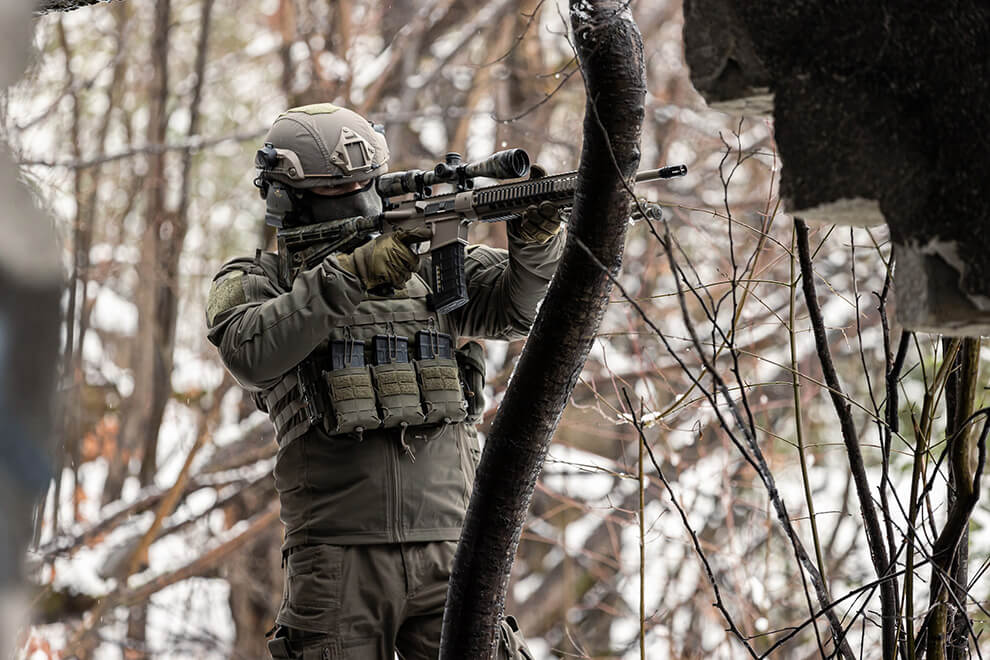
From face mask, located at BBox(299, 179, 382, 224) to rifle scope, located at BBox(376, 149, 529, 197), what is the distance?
0.05 metres

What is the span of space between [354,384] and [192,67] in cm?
671

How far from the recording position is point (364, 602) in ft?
7.83

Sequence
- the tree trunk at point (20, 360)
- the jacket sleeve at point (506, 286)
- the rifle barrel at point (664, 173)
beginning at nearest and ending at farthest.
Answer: the tree trunk at point (20, 360) → the rifle barrel at point (664, 173) → the jacket sleeve at point (506, 286)

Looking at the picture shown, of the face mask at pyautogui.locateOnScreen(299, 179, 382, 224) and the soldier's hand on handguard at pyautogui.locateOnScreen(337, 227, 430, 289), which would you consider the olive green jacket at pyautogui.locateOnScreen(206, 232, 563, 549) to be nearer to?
the soldier's hand on handguard at pyautogui.locateOnScreen(337, 227, 430, 289)

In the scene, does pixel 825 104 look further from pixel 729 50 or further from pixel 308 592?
pixel 308 592

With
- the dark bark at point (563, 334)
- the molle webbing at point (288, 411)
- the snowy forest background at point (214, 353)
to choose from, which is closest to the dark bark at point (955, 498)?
the dark bark at point (563, 334)

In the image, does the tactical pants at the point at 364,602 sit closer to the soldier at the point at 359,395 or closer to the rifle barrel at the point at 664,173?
the soldier at the point at 359,395

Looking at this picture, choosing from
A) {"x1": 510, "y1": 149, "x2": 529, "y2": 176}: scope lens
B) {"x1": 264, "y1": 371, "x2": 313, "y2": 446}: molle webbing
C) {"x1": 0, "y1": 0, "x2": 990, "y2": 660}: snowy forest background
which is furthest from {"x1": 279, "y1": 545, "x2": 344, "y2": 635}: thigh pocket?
{"x1": 0, "y1": 0, "x2": 990, "y2": 660}: snowy forest background

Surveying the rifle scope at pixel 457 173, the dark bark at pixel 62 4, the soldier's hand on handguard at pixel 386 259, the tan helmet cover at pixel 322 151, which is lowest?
the soldier's hand on handguard at pixel 386 259

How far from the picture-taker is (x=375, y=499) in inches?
95.0

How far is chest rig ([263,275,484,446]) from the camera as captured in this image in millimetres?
2420

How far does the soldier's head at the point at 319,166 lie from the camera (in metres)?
2.55

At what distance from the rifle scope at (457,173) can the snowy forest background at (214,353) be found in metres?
3.19

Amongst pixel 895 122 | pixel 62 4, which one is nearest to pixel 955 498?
pixel 895 122
